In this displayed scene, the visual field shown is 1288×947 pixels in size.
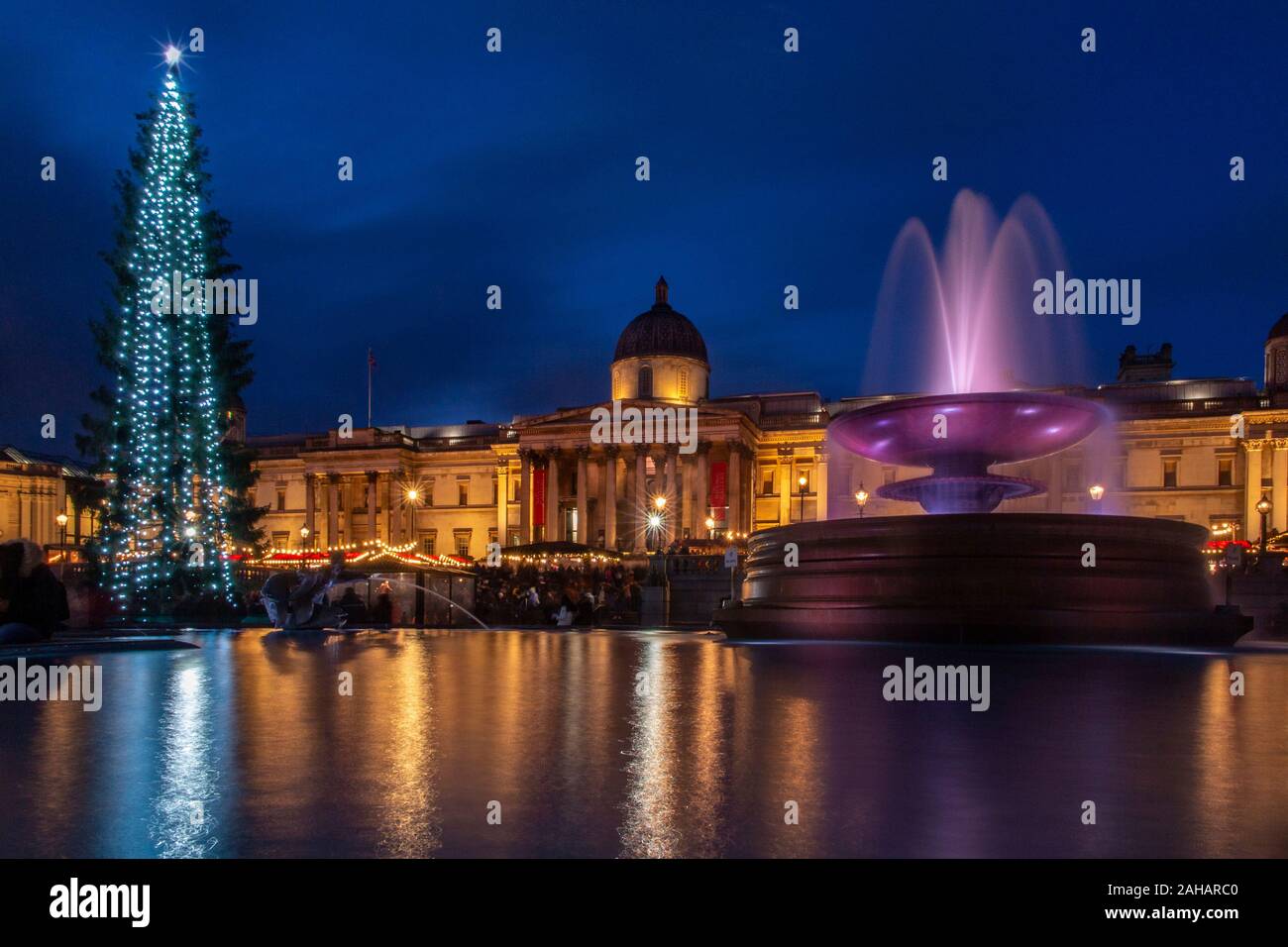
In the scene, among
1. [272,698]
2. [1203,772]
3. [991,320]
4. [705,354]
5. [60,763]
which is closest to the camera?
[1203,772]

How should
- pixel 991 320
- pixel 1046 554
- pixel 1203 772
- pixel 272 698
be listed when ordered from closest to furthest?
1. pixel 1203 772
2. pixel 272 698
3. pixel 1046 554
4. pixel 991 320

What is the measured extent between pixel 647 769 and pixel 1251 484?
54.1m

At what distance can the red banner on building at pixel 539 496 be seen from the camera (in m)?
54.8

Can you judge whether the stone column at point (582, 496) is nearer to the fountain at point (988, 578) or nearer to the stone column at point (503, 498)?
the stone column at point (503, 498)

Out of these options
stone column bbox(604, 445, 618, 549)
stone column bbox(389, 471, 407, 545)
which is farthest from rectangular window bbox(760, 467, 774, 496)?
stone column bbox(389, 471, 407, 545)

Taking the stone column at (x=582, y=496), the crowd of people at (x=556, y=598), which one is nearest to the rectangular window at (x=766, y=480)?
the stone column at (x=582, y=496)

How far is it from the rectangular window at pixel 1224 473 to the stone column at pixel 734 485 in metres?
25.4

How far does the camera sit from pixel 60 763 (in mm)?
4918

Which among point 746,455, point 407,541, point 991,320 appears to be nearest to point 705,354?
point 746,455

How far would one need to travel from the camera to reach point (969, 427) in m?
17.5

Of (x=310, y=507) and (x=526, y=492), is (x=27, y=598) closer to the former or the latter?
(x=526, y=492)
